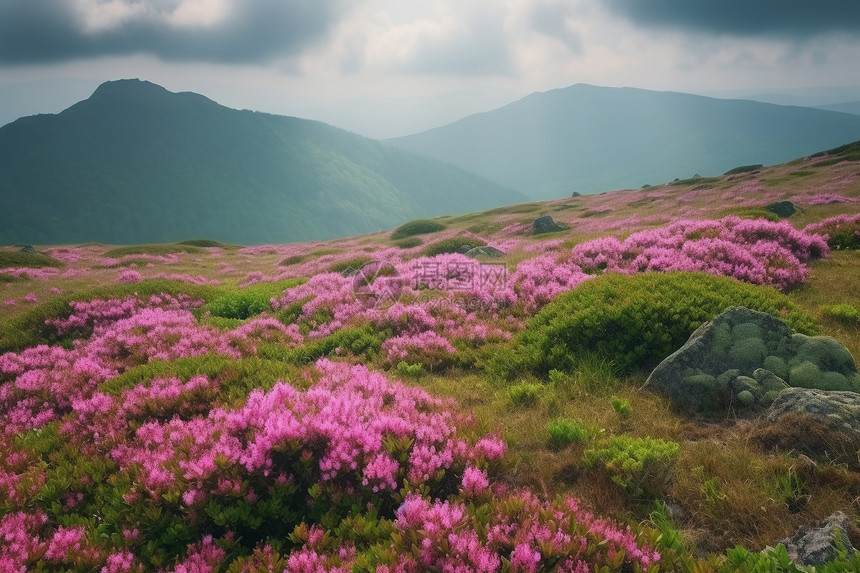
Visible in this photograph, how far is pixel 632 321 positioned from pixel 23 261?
1767 inches

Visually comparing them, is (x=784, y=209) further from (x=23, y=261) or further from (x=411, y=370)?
(x=23, y=261)

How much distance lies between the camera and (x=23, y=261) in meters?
33.5

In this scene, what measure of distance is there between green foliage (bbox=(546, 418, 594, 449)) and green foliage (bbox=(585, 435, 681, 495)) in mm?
462

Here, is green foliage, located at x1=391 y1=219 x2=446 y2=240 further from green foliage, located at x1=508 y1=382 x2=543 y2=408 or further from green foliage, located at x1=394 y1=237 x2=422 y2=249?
green foliage, located at x1=508 y1=382 x2=543 y2=408

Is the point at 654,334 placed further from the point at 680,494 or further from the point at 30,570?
the point at 30,570

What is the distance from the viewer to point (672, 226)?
56.1ft

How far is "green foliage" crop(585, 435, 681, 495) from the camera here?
4.74 m

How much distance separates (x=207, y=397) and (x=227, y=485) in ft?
9.99

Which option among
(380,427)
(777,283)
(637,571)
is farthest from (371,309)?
(777,283)

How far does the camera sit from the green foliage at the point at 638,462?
4.74 meters

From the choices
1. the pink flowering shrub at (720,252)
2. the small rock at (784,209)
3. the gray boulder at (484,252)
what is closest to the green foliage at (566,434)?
the pink flowering shrub at (720,252)

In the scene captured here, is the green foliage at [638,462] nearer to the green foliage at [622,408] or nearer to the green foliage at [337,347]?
the green foliage at [622,408]

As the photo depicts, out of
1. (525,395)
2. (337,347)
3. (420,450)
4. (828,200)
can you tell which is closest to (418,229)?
(828,200)

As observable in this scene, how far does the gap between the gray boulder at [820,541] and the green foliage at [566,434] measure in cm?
227
